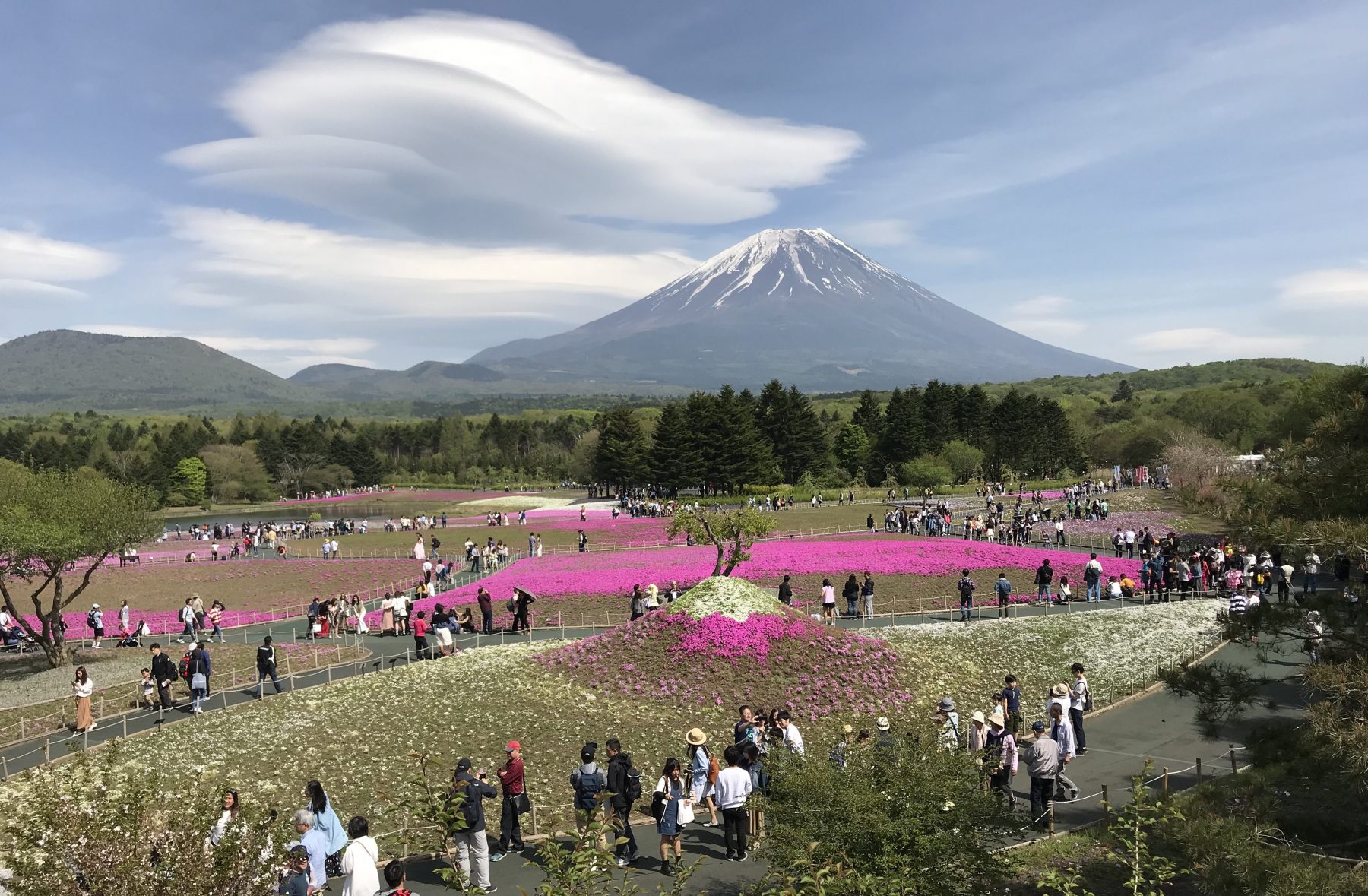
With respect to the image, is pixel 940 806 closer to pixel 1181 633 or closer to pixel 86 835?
pixel 86 835

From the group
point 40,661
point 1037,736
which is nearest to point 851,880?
point 1037,736

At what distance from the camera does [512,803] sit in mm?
12398

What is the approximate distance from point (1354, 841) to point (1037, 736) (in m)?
5.74

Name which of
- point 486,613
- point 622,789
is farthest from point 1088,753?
point 486,613

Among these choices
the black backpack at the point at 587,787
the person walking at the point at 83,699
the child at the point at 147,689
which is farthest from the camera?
the child at the point at 147,689

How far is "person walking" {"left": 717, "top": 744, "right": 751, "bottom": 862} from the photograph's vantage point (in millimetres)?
11836

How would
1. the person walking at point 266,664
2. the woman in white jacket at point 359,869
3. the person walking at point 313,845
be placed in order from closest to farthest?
the woman in white jacket at point 359,869, the person walking at point 313,845, the person walking at point 266,664

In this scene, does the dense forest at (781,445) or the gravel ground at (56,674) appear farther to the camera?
the dense forest at (781,445)

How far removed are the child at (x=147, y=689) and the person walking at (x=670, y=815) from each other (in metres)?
15.1

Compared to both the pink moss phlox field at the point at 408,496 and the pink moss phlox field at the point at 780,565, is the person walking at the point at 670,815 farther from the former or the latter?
the pink moss phlox field at the point at 408,496

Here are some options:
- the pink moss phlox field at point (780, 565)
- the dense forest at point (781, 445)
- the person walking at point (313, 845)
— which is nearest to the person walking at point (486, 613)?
the pink moss phlox field at point (780, 565)

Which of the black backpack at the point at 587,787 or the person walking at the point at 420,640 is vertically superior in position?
the black backpack at the point at 587,787

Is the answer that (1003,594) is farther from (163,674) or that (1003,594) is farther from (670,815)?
(163,674)

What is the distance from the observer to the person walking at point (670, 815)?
1171 centimetres
